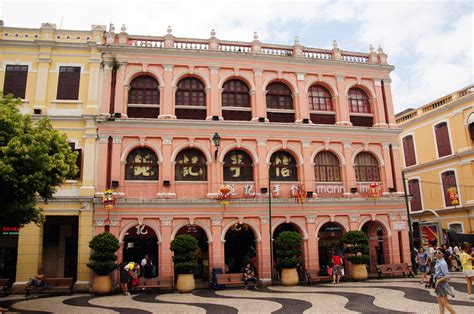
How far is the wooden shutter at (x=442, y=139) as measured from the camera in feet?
103

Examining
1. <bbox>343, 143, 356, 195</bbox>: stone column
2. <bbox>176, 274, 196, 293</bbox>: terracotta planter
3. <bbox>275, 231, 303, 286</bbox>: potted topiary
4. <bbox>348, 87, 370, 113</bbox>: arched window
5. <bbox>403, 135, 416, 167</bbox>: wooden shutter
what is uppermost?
<bbox>348, 87, 370, 113</bbox>: arched window

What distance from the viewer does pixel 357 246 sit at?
21.3 metres

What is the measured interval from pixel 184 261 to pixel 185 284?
3.44 ft

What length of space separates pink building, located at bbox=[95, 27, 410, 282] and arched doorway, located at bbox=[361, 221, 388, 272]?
9cm

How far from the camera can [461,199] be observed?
1179 inches

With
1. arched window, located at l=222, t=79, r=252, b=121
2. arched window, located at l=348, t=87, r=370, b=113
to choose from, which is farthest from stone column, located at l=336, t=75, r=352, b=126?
arched window, located at l=222, t=79, r=252, b=121

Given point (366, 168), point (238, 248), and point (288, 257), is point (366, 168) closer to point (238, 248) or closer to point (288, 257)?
point (288, 257)

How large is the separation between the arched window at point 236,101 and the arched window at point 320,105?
159 inches

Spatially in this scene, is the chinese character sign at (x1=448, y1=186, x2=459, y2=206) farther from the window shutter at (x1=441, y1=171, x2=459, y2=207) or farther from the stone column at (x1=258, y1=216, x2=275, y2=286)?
the stone column at (x1=258, y1=216, x2=275, y2=286)

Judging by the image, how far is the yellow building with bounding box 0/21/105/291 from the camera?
2091cm

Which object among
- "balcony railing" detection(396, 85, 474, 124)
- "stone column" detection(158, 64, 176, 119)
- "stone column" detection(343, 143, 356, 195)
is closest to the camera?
"stone column" detection(158, 64, 176, 119)

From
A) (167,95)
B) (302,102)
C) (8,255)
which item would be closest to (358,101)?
(302,102)

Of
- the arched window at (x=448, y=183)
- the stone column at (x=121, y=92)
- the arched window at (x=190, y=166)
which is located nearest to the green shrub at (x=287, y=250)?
the arched window at (x=190, y=166)

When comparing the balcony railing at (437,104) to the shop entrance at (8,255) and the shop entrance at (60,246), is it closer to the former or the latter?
the shop entrance at (60,246)
